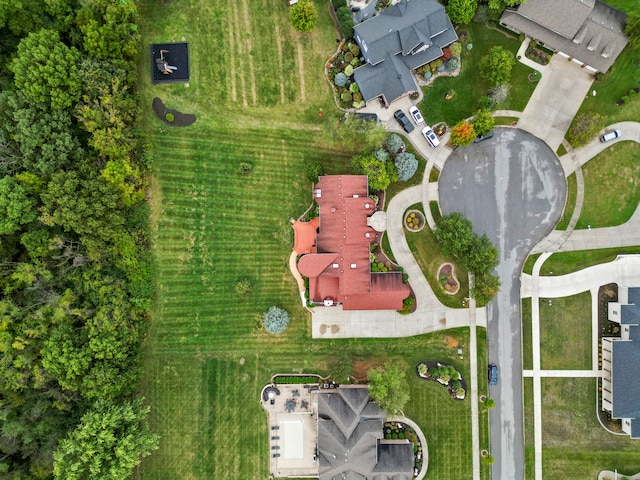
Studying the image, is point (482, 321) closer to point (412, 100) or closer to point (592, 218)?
point (592, 218)

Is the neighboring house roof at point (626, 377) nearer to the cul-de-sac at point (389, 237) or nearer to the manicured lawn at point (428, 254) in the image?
the cul-de-sac at point (389, 237)

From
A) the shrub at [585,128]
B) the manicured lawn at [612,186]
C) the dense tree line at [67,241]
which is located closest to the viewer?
the dense tree line at [67,241]

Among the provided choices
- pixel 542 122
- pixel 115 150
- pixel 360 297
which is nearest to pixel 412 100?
pixel 542 122

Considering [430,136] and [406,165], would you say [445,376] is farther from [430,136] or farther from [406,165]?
[430,136]

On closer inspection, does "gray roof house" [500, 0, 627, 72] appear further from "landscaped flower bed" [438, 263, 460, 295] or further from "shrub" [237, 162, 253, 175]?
"shrub" [237, 162, 253, 175]

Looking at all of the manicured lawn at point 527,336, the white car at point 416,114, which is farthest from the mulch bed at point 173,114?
the manicured lawn at point 527,336

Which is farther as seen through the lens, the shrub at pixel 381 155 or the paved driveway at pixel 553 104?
the paved driveway at pixel 553 104

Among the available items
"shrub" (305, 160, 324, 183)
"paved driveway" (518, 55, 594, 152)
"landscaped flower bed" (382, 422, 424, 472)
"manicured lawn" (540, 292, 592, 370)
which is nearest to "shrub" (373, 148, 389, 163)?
"shrub" (305, 160, 324, 183)

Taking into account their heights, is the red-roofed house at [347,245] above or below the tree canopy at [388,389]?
above
